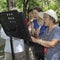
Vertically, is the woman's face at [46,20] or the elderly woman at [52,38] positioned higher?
the woman's face at [46,20]

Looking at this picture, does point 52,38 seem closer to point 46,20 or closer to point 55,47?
point 55,47

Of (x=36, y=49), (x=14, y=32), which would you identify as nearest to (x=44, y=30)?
(x=36, y=49)

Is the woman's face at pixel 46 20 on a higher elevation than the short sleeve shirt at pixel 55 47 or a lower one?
higher

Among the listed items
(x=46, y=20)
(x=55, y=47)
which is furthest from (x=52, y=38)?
(x=46, y=20)

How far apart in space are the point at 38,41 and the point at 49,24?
1.06ft

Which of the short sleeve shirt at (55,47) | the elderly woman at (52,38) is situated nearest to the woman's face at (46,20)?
the elderly woman at (52,38)

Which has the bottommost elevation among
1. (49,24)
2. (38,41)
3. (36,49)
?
(36,49)

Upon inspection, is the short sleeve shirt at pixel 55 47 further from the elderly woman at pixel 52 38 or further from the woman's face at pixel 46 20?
the woman's face at pixel 46 20

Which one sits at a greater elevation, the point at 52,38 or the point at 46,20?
the point at 46,20

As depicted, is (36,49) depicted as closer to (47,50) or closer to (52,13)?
(47,50)

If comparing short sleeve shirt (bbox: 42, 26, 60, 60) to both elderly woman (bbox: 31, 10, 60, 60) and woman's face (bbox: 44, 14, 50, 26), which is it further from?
woman's face (bbox: 44, 14, 50, 26)

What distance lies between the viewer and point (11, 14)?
4180mm

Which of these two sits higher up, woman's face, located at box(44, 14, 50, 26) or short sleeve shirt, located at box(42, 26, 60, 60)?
woman's face, located at box(44, 14, 50, 26)

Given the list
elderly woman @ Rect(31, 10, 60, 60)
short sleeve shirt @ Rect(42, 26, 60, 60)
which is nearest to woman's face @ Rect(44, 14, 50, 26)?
elderly woman @ Rect(31, 10, 60, 60)
